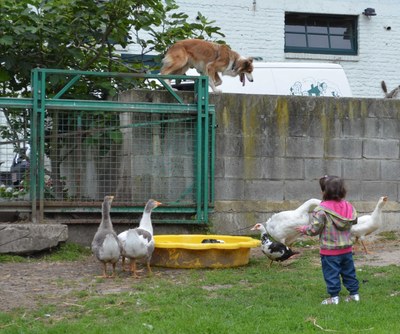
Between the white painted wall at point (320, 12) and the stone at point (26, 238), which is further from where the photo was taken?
the white painted wall at point (320, 12)

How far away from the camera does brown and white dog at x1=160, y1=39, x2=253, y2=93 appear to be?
11047 mm

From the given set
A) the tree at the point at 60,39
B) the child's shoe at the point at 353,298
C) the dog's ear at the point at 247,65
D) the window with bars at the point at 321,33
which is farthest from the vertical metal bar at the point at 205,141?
the window with bars at the point at 321,33

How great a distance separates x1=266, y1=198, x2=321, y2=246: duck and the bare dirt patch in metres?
0.79

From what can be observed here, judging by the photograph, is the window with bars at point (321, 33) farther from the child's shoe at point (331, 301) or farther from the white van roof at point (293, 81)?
the child's shoe at point (331, 301)

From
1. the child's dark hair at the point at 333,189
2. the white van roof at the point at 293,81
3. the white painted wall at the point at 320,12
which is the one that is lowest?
the child's dark hair at the point at 333,189

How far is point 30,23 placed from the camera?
34.1 ft

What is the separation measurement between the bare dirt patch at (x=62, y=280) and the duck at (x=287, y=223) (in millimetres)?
795

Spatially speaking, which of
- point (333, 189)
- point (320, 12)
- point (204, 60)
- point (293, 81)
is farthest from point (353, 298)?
point (320, 12)

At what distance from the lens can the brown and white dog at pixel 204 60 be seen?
1105cm

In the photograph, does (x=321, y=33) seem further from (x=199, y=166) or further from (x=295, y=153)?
(x=199, y=166)

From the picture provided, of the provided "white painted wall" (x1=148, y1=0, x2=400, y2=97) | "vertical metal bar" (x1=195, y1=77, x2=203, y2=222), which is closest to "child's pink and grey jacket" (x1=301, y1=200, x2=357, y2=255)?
"vertical metal bar" (x1=195, y1=77, x2=203, y2=222)

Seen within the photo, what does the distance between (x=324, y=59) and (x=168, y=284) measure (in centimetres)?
1194

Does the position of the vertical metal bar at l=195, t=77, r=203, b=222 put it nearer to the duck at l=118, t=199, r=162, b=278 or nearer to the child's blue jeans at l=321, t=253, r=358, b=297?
the duck at l=118, t=199, r=162, b=278

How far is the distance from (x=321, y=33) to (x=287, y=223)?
433 inches
